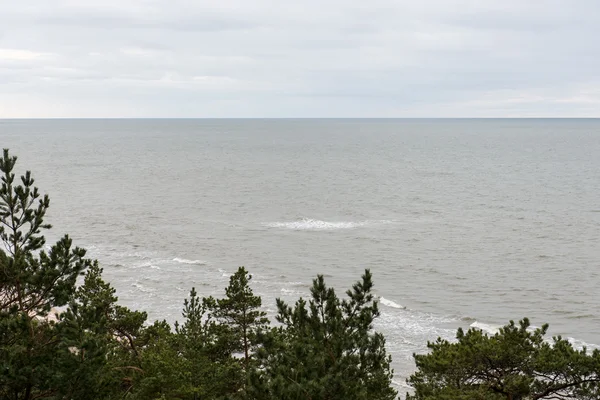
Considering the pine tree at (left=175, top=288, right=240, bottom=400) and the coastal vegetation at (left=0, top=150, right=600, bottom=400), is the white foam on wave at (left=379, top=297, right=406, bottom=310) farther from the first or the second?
the coastal vegetation at (left=0, top=150, right=600, bottom=400)

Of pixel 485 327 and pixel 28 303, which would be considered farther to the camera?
pixel 485 327

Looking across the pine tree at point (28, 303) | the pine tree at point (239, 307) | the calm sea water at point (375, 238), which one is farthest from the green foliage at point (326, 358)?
the calm sea water at point (375, 238)

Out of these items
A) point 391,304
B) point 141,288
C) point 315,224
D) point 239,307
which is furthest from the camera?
point 315,224

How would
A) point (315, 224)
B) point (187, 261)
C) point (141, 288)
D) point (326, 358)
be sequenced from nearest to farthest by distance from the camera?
point (326, 358) → point (141, 288) → point (187, 261) → point (315, 224)

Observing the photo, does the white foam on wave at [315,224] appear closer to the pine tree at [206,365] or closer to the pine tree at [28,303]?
the pine tree at [206,365]

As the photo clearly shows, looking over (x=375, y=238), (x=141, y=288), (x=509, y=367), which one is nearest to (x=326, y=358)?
(x=509, y=367)

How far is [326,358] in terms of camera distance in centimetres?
1198

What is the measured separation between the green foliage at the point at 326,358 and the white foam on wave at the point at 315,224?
4441 centimetres

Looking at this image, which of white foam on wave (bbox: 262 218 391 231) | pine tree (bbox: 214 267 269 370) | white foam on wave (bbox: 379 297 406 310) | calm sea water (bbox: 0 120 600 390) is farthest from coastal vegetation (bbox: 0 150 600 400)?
white foam on wave (bbox: 262 218 391 231)

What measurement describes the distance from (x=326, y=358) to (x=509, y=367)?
5.21m

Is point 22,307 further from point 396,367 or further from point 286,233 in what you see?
point 286,233

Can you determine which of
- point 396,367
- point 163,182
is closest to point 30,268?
point 396,367

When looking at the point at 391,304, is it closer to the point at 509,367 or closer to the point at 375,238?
the point at 375,238

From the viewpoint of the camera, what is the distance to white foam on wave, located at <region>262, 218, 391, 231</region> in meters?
58.2
